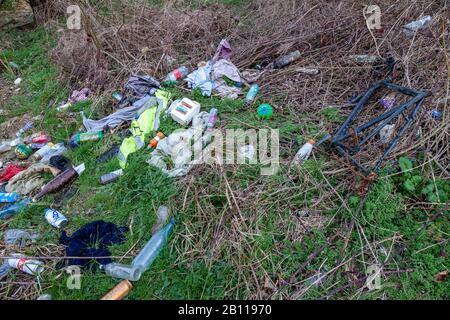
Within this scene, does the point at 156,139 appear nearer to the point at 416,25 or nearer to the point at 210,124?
the point at 210,124

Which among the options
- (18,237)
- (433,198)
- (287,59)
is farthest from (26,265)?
(287,59)

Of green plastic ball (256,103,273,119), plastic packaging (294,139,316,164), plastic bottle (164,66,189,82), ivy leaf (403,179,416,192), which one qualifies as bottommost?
ivy leaf (403,179,416,192)

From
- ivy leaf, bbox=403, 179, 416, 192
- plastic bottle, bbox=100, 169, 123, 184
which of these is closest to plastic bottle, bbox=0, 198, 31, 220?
plastic bottle, bbox=100, 169, 123, 184

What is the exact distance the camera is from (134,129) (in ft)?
10.9

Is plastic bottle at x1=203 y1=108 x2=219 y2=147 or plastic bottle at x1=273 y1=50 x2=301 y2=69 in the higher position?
plastic bottle at x1=273 y1=50 x2=301 y2=69

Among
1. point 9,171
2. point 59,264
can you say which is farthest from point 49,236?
point 9,171

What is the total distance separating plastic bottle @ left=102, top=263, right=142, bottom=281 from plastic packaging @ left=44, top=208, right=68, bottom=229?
0.63 m

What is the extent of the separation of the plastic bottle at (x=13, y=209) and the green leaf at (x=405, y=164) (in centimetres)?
316

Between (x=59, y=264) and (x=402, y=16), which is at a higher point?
(x=402, y=16)

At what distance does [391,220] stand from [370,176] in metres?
0.35

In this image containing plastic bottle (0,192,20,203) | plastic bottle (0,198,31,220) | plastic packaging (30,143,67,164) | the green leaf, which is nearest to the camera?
the green leaf

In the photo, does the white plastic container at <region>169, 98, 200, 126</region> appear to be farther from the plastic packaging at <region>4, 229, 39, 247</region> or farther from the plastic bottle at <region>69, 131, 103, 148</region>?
the plastic packaging at <region>4, 229, 39, 247</region>

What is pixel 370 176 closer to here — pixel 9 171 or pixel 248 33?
pixel 248 33

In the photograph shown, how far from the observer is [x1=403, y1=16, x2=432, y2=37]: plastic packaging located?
3597 mm
